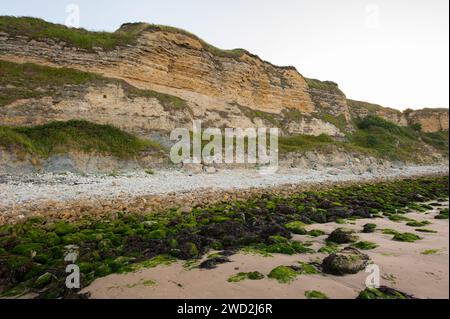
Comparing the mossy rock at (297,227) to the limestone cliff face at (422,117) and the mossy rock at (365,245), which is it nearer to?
the mossy rock at (365,245)

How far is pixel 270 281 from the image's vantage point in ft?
16.4

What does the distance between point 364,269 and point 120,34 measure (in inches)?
1565

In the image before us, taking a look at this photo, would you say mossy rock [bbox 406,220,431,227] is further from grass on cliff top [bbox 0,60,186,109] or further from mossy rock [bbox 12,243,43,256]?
grass on cliff top [bbox 0,60,186,109]

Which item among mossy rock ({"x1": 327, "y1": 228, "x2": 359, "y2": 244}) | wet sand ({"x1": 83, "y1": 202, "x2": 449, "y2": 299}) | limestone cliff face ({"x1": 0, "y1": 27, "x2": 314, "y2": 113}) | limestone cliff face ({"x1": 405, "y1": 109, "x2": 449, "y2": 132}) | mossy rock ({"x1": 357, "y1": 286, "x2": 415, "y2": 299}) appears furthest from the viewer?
limestone cliff face ({"x1": 405, "y1": 109, "x2": 449, "y2": 132})

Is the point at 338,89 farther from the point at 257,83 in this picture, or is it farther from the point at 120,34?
the point at 120,34

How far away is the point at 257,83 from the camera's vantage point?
49.5 m

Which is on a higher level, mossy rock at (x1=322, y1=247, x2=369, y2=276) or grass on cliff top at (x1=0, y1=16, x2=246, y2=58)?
grass on cliff top at (x1=0, y1=16, x2=246, y2=58)

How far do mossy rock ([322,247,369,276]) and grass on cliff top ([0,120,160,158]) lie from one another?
19.5 m

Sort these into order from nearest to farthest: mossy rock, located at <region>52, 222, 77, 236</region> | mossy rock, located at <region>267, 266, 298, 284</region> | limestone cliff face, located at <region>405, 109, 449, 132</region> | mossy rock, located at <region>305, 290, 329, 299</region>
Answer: mossy rock, located at <region>305, 290, 329, 299</region>
mossy rock, located at <region>267, 266, 298, 284</region>
mossy rock, located at <region>52, 222, 77, 236</region>
limestone cliff face, located at <region>405, 109, 449, 132</region>

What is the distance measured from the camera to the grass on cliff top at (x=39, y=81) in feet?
86.2

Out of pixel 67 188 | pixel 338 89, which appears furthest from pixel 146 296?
pixel 338 89

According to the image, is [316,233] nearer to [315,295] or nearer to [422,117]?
[315,295]

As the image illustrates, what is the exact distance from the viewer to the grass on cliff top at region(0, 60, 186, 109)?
2628cm

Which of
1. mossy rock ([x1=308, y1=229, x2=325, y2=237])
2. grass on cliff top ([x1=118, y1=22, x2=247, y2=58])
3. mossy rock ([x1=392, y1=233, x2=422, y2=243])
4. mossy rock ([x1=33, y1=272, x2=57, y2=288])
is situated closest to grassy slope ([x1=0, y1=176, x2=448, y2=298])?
mossy rock ([x1=33, y1=272, x2=57, y2=288])
